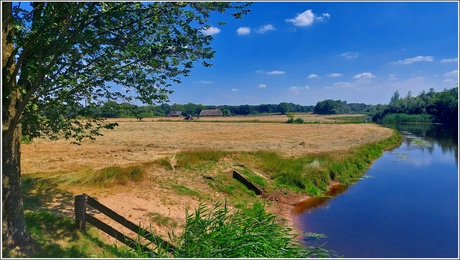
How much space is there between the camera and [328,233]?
986 cm

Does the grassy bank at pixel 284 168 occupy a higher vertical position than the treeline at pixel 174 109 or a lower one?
lower

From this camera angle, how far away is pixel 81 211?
594cm

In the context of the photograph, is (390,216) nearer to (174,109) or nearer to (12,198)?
(12,198)

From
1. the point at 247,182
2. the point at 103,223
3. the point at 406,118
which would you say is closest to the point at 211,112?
the point at 406,118

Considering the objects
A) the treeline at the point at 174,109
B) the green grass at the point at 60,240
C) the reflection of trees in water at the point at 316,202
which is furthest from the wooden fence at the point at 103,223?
the reflection of trees in water at the point at 316,202

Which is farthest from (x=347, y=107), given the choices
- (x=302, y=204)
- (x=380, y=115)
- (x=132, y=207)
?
(x=132, y=207)

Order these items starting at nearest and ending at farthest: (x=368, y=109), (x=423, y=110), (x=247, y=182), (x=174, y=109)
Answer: (x=247, y=182), (x=423, y=110), (x=174, y=109), (x=368, y=109)

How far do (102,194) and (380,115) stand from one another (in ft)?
235

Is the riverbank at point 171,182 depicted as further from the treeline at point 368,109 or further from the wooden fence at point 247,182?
the treeline at point 368,109

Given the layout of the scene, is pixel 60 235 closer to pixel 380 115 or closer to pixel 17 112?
pixel 17 112

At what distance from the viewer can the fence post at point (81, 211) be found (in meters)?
5.84

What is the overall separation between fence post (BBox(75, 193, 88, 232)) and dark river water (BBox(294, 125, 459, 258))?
6099 millimetres

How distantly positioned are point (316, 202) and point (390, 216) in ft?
9.34

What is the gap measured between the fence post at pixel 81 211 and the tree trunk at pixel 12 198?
1.04 metres
